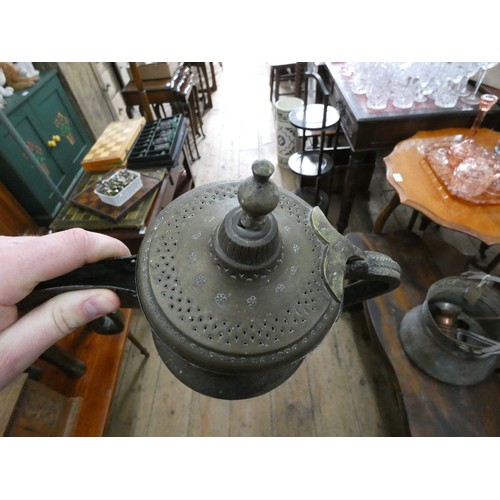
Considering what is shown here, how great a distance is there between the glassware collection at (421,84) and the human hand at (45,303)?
187cm

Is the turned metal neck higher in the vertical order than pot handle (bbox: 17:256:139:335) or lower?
higher

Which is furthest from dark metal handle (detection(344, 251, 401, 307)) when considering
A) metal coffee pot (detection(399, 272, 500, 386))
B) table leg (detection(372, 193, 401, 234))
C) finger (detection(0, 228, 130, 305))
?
table leg (detection(372, 193, 401, 234))

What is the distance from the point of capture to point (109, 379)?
1417mm

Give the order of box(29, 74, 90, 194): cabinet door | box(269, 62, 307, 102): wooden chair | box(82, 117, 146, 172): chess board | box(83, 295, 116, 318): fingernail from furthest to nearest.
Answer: box(269, 62, 307, 102): wooden chair → box(29, 74, 90, 194): cabinet door → box(82, 117, 146, 172): chess board → box(83, 295, 116, 318): fingernail

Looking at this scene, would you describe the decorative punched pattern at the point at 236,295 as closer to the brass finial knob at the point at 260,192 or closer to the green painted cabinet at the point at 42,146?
the brass finial knob at the point at 260,192

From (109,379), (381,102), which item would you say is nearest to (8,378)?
(109,379)

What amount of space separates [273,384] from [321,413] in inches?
49.4

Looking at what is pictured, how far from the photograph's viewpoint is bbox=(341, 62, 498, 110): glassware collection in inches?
72.6

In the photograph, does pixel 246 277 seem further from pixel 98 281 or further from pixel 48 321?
pixel 48 321

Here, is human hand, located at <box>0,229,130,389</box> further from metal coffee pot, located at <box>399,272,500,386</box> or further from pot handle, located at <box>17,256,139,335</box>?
metal coffee pot, located at <box>399,272,500,386</box>

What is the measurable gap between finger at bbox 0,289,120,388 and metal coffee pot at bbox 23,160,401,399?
0.59 ft

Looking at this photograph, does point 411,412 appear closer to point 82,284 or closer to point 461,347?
point 461,347

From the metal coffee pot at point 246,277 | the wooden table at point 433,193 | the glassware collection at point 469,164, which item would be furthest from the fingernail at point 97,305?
the glassware collection at point 469,164

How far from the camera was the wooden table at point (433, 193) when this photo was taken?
4.55 ft
